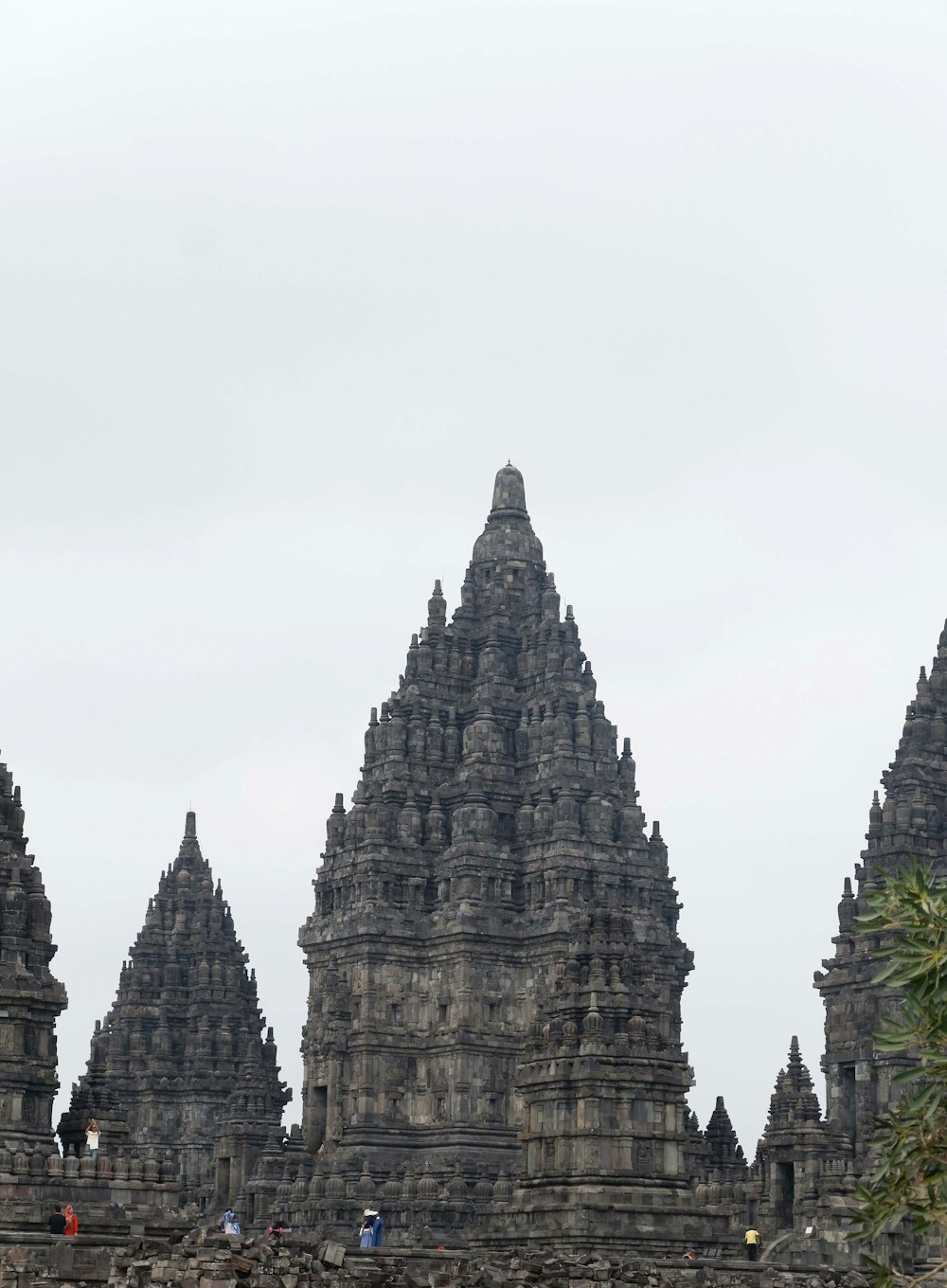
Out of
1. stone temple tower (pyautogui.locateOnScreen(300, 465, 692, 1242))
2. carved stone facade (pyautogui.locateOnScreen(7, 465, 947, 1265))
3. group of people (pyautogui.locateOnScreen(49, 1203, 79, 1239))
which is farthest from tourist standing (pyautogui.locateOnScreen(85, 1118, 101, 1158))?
stone temple tower (pyautogui.locateOnScreen(300, 465, 692, 1242))

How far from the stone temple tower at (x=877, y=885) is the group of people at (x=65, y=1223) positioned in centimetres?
2580

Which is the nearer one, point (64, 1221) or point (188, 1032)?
point (64, 1221)

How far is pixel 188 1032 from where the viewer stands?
92312 mm

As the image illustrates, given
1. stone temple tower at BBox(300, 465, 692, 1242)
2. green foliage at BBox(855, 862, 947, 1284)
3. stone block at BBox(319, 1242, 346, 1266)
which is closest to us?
green foliage at BBox(855, 862, 947, 1284)

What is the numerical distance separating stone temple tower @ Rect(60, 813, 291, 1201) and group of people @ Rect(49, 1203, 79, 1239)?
3092 centimetres

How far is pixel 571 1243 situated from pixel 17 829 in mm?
16402

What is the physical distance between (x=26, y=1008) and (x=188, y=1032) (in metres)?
37.1

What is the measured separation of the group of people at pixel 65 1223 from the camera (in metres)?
49.2

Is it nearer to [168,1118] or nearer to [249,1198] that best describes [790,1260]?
→ [249,1198]

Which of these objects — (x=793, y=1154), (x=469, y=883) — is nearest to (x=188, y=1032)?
(x=469, y=883)

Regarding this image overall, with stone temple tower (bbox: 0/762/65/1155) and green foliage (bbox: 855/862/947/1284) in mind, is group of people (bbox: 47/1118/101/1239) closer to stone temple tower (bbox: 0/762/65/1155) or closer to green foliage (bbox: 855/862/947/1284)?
stone temple tower (bbox: 0/762/65/1155)

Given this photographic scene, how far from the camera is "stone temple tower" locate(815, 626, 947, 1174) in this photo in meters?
69.6

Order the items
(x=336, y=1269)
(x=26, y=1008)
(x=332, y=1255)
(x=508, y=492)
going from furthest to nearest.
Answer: (x=508, y=492) → (x=26, y=1008) → (x=332, y=1255) → (x=336, y=1269)

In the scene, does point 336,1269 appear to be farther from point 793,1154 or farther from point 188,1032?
point 188,1032
